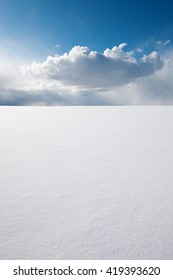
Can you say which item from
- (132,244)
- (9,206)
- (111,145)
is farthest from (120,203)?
(111,145)

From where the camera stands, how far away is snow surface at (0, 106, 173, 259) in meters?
1.54

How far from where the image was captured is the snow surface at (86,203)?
1538 mm

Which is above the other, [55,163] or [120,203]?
[55,163]

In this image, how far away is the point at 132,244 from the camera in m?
1.56

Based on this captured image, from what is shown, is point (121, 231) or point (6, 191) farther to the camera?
point (6, 191)

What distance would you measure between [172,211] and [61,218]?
111 cm

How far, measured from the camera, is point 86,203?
2.16m

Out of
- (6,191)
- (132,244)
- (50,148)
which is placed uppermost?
(50,148)
